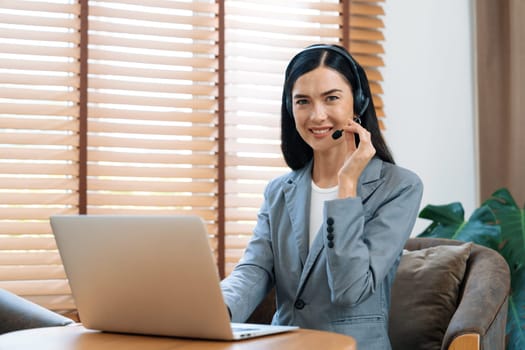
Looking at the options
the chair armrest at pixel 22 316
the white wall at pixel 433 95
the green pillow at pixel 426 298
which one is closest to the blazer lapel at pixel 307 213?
the green pillow at pixel 426 298

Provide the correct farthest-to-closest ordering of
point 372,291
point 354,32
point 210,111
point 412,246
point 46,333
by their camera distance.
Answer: point 354,32
point 210,111
point 412,246
point 372,291
point 46,333

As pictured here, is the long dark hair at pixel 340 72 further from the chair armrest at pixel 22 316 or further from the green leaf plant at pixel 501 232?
the green leaf plant at pixel 501 232

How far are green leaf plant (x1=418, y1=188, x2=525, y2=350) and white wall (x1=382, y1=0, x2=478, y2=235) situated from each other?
526 mm

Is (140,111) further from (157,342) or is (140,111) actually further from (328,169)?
(157,342)

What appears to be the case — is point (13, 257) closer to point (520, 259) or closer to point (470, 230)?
point (470, 230)

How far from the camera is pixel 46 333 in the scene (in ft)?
5.22

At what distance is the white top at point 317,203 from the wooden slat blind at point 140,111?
4.80ft

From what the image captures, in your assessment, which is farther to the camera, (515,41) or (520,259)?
(515,41)

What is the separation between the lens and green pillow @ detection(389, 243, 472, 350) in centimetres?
230

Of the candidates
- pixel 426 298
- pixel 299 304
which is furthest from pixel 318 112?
pixel 426 298

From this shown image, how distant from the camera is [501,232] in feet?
11.2

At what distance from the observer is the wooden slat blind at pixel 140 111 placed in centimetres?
321

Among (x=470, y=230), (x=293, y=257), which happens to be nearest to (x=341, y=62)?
(x=293, y=257)

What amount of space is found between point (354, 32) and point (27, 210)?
177cm
